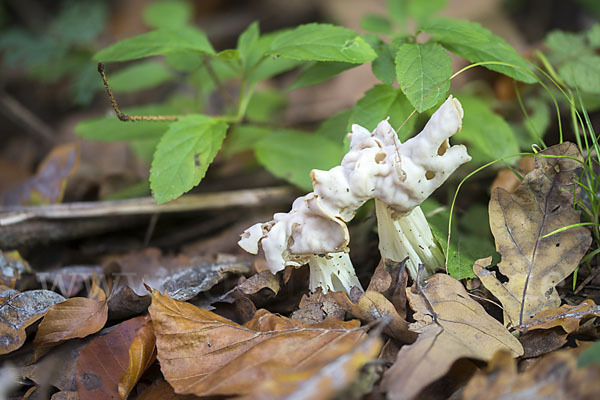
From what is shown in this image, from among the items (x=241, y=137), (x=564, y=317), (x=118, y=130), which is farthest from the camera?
(x=241, y=137)

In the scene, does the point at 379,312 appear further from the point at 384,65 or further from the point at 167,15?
the point at 167,15

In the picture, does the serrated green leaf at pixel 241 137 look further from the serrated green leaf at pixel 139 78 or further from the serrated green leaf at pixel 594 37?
the serrated green leaf at pixel 594 37

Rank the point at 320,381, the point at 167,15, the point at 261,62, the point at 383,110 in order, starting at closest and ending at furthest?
the point at 320,381, the point at 383,110, the point at 261,62, the point at 167,15

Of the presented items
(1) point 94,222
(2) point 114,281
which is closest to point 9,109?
(1) point 94,222

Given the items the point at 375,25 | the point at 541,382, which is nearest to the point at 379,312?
the point at 541,382

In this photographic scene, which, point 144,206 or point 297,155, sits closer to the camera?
point 297,155

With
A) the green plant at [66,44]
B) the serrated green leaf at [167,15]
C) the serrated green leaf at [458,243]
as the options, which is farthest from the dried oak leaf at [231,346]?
the serrated green leaf at [167,15]
